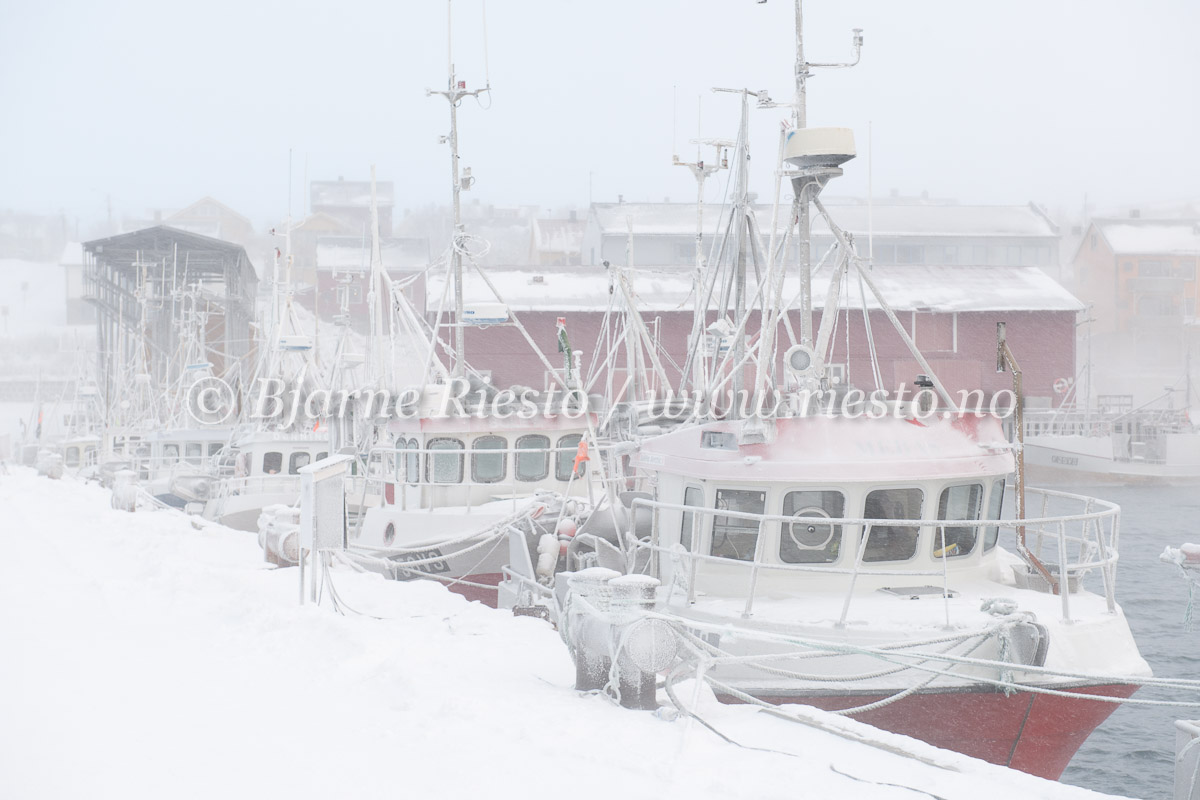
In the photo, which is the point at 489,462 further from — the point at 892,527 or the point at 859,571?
the point at 859,571

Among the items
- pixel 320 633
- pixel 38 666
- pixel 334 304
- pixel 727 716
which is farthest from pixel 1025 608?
pixel 334 304

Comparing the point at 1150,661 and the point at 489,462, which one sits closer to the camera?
the point at 1150,661

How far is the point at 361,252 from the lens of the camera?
7412 centimetres

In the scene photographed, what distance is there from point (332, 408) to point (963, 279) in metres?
34.6

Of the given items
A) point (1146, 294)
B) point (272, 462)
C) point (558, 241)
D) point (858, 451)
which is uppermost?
point (558, 241)

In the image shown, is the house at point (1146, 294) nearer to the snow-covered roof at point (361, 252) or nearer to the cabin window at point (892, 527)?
the snow-covered roof at point (361, 252)

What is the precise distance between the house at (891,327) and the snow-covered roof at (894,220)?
35.8 ft

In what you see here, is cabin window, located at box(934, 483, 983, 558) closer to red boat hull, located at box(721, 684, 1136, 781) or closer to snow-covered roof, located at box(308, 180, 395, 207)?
red boat hull, located at box(721, 684, 1136, 781)

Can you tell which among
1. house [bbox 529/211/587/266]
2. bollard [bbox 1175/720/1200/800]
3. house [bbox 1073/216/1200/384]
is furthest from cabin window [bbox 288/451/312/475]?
house [bbox 1073/216/1200/384]

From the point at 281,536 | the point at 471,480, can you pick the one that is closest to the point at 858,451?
the point at 471,480

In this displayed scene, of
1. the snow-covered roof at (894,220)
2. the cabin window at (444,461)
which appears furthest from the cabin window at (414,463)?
the snow-covered roof at (894,220)

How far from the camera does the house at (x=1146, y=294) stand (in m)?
69.4

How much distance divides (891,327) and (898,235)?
53.7ft

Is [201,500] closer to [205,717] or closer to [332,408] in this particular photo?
[332,408]
